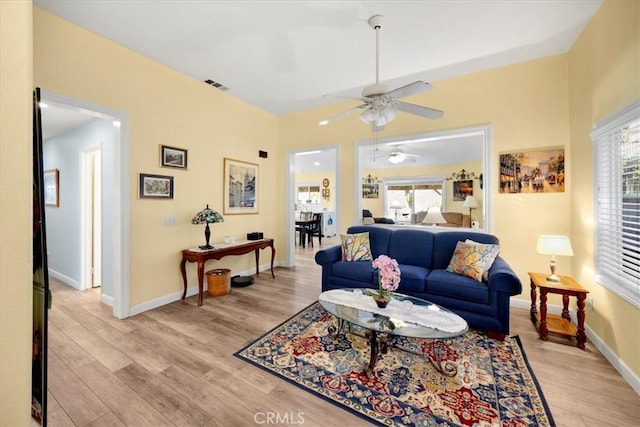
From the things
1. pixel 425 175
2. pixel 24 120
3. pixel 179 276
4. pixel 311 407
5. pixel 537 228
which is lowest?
pixel 311 407

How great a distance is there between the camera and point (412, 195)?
28.2 ft

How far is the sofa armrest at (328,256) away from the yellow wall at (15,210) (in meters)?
2.85

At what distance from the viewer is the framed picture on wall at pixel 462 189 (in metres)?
7.06

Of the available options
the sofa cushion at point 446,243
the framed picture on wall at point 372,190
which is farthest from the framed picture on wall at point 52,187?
the framed picture on wall at point 372,190

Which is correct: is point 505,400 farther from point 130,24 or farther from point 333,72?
point 130,24

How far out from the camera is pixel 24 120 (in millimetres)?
711

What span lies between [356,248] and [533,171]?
8.08 ft

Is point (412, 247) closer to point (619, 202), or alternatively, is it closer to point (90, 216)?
point (619, 202)

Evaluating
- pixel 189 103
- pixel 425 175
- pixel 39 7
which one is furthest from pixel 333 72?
pixel 425 175

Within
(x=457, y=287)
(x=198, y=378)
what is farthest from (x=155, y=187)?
(x=457, y=287)

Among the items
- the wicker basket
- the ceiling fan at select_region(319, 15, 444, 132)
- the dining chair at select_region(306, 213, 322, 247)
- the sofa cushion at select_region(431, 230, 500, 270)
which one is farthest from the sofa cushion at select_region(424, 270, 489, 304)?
the dining chair at select_region(306, 213, 322, 247)

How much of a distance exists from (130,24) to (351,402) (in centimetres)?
396

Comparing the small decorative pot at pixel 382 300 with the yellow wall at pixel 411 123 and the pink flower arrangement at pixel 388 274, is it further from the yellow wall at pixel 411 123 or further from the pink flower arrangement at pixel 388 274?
the yellow wall at pixel 411 123

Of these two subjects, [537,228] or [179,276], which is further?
[179,276]
